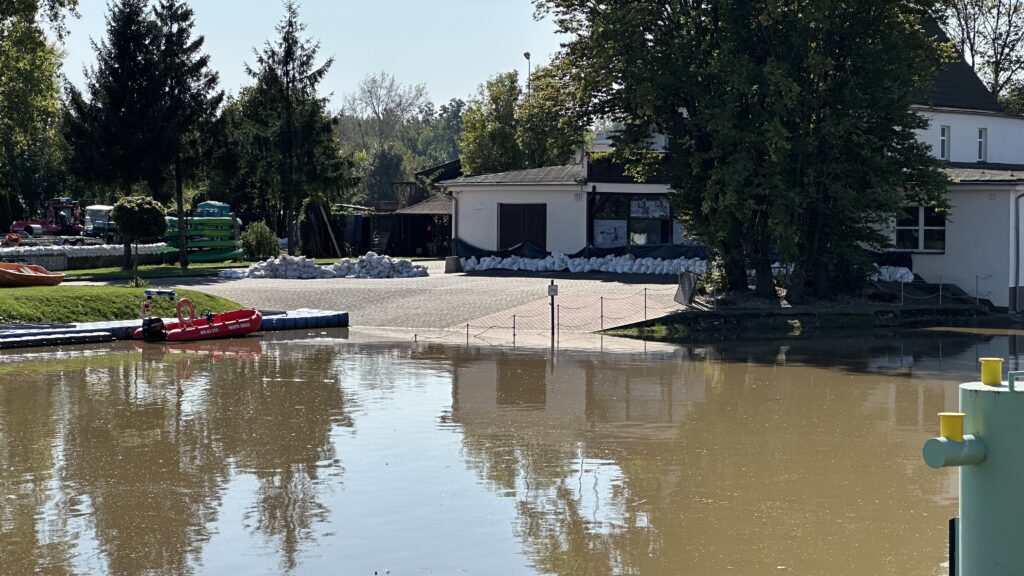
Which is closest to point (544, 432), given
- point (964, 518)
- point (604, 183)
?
point (964, 518)

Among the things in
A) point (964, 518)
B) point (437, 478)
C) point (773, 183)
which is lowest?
point (437, 478)

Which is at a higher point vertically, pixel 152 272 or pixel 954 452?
pixel 954 452

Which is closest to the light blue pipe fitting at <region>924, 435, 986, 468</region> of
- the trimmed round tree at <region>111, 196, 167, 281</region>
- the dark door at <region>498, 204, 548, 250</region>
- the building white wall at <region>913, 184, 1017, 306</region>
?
the trimmed round tree at <region>111, 196, 167, 281</region>

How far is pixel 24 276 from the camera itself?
32812 mm

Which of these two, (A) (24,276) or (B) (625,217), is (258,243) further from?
(A) (24,276)

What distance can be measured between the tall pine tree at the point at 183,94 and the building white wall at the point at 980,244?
27.5 metres

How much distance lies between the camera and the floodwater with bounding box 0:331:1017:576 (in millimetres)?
11297

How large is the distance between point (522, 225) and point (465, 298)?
13840mm

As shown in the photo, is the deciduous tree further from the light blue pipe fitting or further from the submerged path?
the light blue pipe fitting

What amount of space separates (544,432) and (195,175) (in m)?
37.4

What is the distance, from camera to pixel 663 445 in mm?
16438

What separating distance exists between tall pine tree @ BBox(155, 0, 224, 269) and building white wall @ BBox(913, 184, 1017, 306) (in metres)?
27.5

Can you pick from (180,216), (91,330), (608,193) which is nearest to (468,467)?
(91,330)

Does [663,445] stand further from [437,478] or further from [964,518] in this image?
[964,518]
